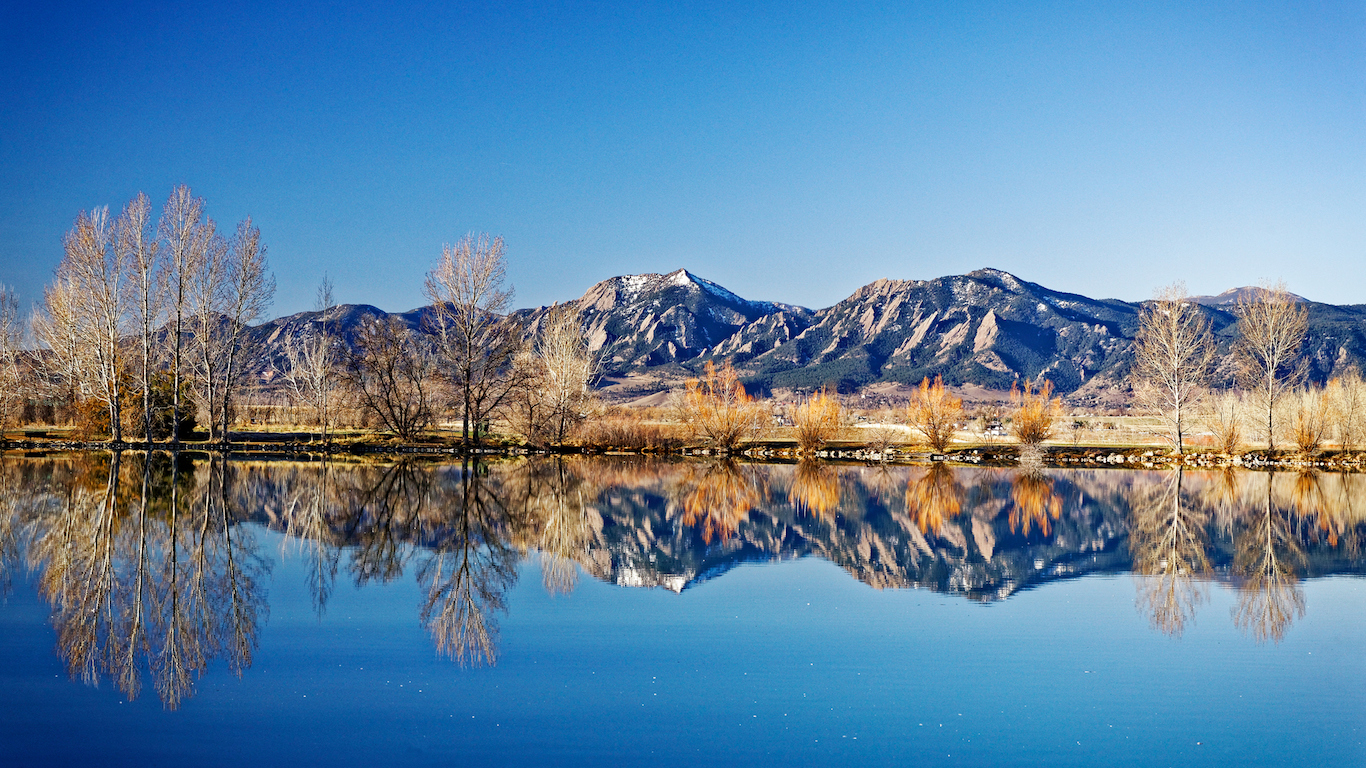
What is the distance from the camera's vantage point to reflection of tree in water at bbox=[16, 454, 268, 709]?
27.3 ft

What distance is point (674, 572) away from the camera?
1373 centimetres

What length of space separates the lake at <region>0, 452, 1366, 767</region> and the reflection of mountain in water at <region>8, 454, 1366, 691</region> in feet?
0.32

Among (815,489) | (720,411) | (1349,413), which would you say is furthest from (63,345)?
(1349,413)

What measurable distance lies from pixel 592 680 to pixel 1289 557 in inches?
539

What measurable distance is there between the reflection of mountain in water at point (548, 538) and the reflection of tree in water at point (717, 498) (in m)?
0.12

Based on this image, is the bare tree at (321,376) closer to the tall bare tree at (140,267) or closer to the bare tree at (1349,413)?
the tall bare tree at (140,267)

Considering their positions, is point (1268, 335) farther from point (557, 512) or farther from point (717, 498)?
point (557, 512)

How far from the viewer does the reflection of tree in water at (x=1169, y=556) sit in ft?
38.1

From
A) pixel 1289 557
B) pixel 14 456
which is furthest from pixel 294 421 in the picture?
pixel 1289 557

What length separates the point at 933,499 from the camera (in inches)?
977

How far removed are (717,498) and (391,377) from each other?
911 inches

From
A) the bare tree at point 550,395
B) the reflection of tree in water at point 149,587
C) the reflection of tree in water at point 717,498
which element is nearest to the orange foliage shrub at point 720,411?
the bare tree at point 550,395

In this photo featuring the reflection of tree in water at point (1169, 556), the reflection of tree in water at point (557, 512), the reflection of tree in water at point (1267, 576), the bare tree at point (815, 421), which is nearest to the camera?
the reflection of tree in water at point (1267, 576)

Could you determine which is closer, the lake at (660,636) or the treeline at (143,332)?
the lake at (660,636)
